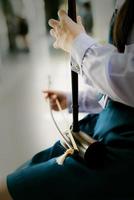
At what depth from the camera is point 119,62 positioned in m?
0.57

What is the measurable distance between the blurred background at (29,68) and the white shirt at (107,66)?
1.10ft

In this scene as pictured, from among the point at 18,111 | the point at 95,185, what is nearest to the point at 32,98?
the point at 18,111

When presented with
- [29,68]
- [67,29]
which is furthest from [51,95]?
[67,29]

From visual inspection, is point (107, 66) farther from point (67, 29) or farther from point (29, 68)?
point (29, 68)

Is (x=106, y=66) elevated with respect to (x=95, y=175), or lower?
elevated

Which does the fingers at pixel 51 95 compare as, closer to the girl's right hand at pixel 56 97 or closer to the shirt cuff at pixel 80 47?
the girl's right hand at pixel 56 97

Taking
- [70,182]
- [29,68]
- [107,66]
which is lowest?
[70,182]

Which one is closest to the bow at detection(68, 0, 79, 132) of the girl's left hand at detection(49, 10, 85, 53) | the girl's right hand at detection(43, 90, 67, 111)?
the girl's left hand at detection(49, 10, 85, 53)

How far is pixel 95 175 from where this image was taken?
2.13 ft

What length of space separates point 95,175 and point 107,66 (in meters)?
0.23

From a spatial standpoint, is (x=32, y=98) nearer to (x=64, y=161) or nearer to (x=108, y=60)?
(x=64, y=161)

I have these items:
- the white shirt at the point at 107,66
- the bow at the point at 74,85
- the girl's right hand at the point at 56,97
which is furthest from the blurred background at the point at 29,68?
the white shirt at the point at 107,66

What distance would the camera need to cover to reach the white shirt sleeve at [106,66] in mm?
562

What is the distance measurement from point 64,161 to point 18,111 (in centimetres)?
40
